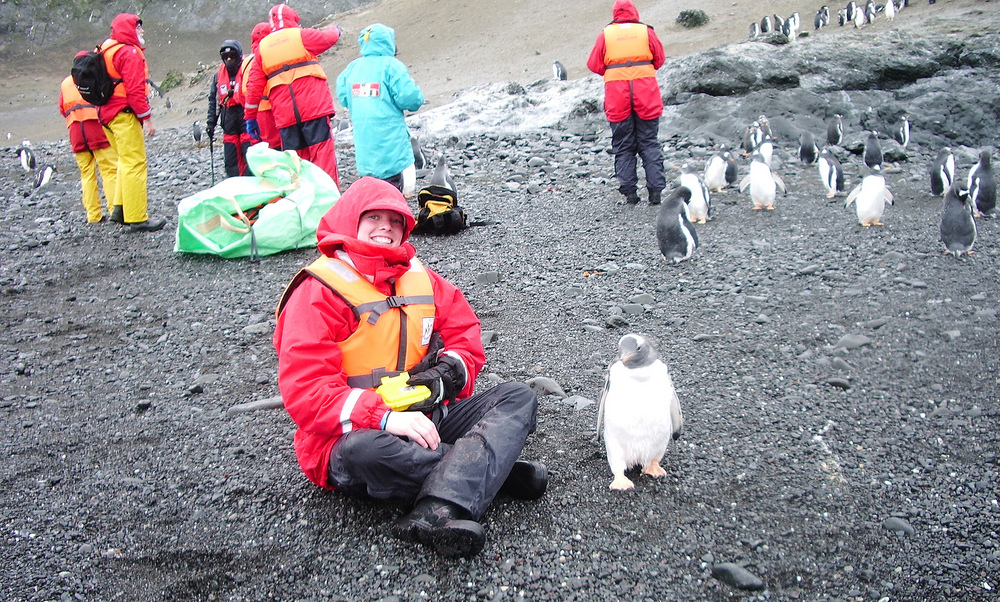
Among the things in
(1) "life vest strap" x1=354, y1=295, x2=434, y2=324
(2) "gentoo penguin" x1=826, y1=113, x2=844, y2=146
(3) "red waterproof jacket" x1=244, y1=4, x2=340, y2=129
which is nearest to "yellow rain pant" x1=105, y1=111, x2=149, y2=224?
(3) "red waterproof jacket" x1=244, y1=4, x2=340, y2=129

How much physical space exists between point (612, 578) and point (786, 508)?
2.20ft

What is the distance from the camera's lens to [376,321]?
7.26 ft

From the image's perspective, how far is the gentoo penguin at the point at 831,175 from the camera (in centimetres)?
629

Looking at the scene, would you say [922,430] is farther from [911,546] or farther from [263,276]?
[263,276]

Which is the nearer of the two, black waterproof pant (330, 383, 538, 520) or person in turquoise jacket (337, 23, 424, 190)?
black waterproof pant (330, 383, 538, 520)

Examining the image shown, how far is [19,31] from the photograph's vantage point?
26125mm

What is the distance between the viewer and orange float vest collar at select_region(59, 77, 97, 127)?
5.77 meters

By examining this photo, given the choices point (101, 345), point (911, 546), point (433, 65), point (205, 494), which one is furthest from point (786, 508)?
point (433, 65)

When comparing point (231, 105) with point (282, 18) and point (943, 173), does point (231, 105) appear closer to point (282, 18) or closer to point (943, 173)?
point (282, 18)

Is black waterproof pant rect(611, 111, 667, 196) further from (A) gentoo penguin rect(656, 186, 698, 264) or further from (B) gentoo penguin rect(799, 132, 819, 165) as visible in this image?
(B) gentoo penguin rect(799, 132, 819, 165)

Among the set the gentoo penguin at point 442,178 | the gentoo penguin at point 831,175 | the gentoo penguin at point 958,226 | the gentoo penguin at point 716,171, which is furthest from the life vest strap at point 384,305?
the gentoo penguin at point 831,175

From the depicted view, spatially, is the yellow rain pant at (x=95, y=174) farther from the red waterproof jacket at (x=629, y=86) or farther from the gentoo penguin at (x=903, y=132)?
the gentoo penguin at (x=903, y=132)

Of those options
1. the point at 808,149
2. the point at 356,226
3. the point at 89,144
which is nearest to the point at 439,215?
the point at 89,144

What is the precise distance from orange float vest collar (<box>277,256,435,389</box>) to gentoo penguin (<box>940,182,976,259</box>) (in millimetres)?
3898
